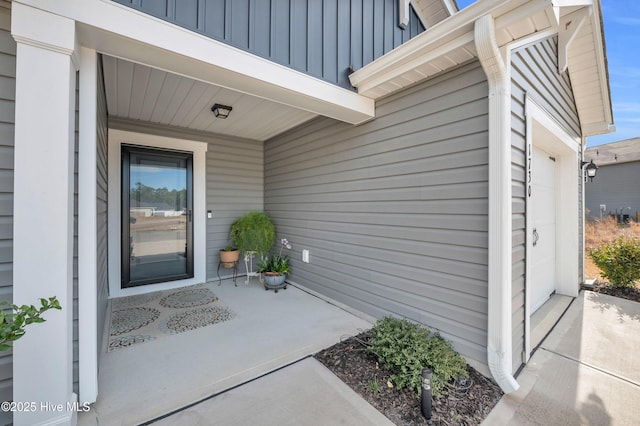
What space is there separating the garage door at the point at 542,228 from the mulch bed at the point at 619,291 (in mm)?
747

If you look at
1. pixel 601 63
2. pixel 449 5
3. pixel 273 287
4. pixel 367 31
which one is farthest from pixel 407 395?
pixel 449 5

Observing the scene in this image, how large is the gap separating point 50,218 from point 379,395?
2.16 m

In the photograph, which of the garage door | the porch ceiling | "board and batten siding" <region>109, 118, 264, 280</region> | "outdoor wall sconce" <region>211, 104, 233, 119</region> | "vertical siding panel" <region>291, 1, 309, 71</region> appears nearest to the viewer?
"vertical siding panel" <region>291, 1, 309, 71</region>

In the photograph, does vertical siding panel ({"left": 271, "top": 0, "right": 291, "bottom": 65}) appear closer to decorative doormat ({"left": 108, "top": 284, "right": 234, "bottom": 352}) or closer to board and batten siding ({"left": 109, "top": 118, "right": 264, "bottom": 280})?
board and batten siding ({"left": 109, "top": 118, "right": 264, "bottom": 280})

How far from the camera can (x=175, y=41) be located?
1.76 meters

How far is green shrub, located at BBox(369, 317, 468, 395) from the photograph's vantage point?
183cm

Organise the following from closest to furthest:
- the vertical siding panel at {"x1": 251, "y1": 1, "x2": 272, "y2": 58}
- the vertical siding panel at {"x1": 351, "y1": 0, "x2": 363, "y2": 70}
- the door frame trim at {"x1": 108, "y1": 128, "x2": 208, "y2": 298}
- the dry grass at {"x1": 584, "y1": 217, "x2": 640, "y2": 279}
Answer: the vertical siding panel at {"x1": 251, "y1": 1, "x2": 272, "y2": 58}, the vertical siding panel at {"x1": 351, "y1": 0, "x2": 363, "y2": 70}, the door frame trim at {"x1": 108, "y1": 128, "x2": 208, "y2": 298}, the dry grass at {"x1": 584, "y1": 217, "x2": 640, "y2": 279}

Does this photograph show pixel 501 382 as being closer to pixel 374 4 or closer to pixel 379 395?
pixel 379 395

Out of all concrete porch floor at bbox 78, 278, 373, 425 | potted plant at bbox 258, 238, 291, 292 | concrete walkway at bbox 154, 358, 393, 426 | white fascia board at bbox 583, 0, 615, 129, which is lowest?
concrete walkway at bbox 154, 358, 393, 426

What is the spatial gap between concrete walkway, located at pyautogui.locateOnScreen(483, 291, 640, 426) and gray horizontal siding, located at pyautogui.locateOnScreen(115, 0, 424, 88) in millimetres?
2932

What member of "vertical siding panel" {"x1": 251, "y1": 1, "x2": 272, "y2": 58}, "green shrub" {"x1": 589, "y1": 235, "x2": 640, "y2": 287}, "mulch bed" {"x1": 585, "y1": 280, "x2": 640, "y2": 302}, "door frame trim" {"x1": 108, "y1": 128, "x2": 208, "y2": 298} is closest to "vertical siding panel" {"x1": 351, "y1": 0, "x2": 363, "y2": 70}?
"vertical siding panel" {"x1": 251, "y1": 1, "x2": 272, "y2": 58}

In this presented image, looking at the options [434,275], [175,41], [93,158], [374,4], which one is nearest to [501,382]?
[434,275]

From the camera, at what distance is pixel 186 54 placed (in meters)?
1.80

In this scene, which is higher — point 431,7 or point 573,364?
point 431,7
